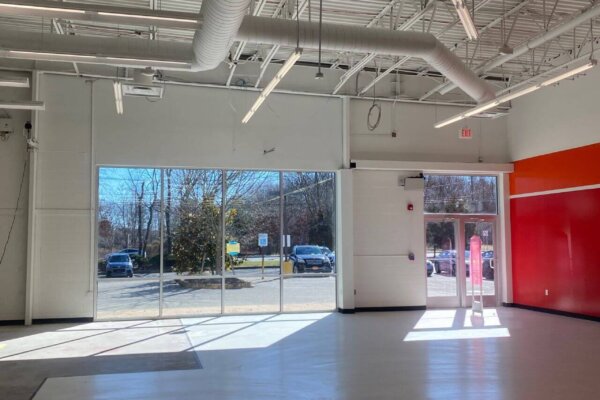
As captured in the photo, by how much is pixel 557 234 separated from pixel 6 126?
10118 millimetres

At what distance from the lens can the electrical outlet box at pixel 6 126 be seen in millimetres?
9000

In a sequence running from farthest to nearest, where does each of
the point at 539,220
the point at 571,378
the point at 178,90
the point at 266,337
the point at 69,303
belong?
the point at 539,220 → the point at 178,90 → the point at 69,303 → the point at 266,337 → the point at 571,378

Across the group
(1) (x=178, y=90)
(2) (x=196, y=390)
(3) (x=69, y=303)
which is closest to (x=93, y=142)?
(1) (x=178, y=90)

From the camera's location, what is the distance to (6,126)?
9.03 metres

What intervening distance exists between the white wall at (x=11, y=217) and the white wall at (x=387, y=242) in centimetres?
602

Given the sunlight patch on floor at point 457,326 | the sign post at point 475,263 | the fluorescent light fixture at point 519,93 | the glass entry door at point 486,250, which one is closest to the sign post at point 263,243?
the sunlight patch on floor at point 457,326

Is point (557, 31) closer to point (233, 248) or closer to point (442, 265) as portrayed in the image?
point (442, 265)

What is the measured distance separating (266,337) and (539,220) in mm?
6163

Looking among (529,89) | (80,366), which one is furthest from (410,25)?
(80,366)

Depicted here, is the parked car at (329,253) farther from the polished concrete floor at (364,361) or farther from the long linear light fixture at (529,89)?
the long linear light fixture at (529,89)

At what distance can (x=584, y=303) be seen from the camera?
9.42 m

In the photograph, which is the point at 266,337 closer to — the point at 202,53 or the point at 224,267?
the point at 224,267

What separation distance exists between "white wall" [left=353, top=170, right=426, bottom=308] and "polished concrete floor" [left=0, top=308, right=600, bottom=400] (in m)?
1.20

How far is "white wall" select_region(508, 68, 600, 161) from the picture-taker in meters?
9.39
